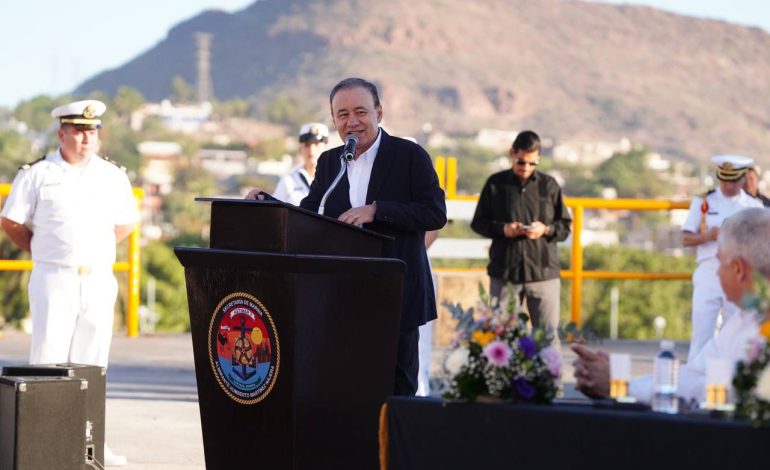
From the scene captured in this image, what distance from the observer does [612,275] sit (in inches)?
527

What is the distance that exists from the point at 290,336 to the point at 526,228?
17.1ft

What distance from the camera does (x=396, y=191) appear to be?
19.6 feet

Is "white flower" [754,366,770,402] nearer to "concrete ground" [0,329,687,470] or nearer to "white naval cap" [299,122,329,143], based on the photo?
"concrete ground" [0,329,687,470]

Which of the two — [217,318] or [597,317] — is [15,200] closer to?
[217,318]

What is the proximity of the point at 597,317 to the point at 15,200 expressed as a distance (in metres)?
97.5

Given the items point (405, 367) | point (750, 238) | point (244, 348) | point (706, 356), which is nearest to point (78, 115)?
point (405, 367)

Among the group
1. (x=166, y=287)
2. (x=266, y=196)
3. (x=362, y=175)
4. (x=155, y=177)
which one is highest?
(x=155, y=177)

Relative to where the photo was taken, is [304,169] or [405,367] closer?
[405,367]

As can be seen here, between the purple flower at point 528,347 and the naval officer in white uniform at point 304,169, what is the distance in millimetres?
5189

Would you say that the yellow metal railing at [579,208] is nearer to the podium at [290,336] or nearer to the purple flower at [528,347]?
the podium at [290,336]

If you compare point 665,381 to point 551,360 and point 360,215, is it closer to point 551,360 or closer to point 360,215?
point 551,360

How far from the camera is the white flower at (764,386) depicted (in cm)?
392

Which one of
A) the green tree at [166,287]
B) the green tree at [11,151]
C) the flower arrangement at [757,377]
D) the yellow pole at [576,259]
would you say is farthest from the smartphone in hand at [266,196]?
the green tree at [11,151]

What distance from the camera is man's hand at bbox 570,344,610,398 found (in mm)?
4617
